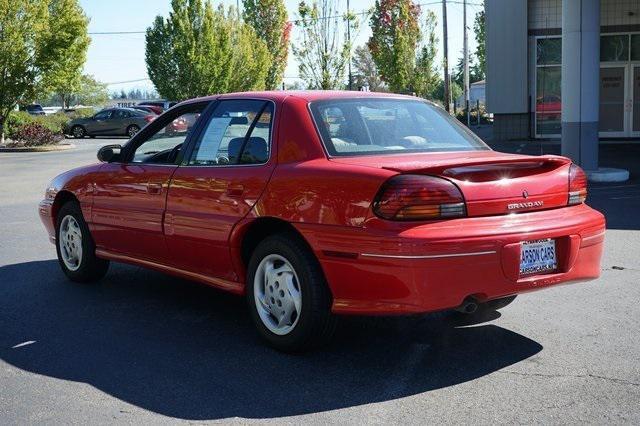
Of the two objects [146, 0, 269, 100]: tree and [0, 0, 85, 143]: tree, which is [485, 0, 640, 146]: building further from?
[146, 0, 269, 100]: tree

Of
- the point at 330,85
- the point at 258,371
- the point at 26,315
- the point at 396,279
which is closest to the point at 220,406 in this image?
the point at 258,371

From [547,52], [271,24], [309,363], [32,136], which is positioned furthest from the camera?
[271,24]

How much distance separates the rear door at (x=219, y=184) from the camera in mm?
5248

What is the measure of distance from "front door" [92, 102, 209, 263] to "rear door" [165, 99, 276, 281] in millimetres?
181

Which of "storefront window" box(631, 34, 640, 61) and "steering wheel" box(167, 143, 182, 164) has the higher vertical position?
"storefront window" box(631, 34, 640, 61)

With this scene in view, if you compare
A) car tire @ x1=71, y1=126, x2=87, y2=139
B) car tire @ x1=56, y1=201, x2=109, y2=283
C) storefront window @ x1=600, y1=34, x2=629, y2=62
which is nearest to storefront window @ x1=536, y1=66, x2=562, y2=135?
storefront window @ x1=600, y1=34, x2=629, y2=62

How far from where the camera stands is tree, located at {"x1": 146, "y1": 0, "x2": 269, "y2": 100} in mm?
41969

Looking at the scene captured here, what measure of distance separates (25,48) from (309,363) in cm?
2906

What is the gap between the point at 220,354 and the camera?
506cm

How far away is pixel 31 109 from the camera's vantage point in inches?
2495

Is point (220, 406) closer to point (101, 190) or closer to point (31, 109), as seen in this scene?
point (101, 190)

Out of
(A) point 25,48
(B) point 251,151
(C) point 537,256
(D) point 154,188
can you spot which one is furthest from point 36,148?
(C) point 537,256

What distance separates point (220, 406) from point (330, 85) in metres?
22.5

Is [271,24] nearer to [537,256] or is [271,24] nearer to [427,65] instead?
[427,65]
